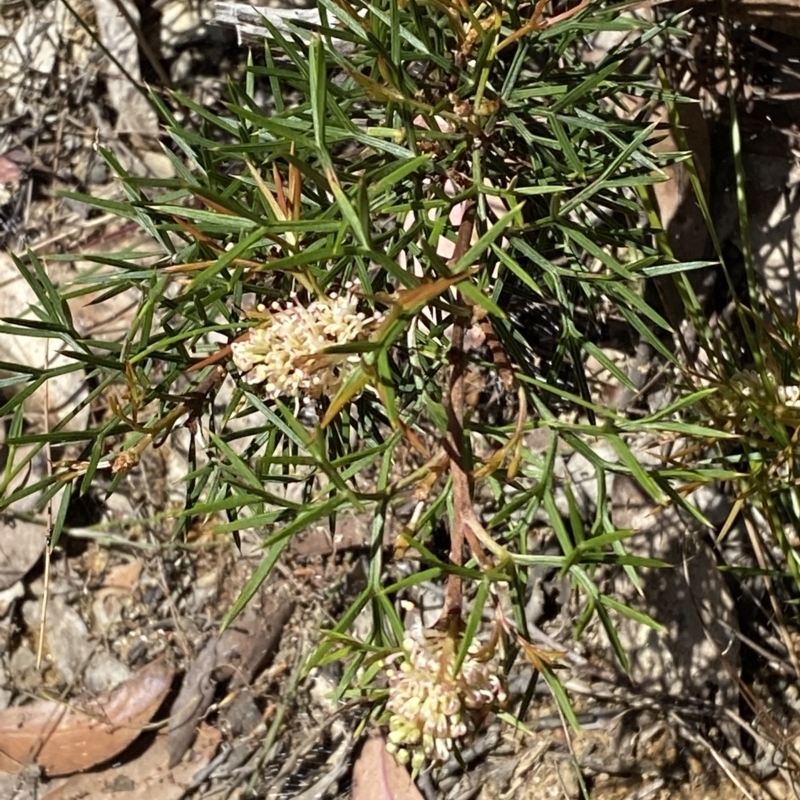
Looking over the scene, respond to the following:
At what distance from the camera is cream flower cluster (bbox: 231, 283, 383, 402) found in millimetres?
644

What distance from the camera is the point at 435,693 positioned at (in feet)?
2.08

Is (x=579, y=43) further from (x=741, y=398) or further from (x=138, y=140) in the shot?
(x=138, y=140)

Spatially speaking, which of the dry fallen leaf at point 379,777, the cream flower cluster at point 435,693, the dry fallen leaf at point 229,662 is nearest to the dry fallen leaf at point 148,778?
the dry fallen leaf at point 229,662

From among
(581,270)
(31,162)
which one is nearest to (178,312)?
(581,270)

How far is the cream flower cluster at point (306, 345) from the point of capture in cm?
64

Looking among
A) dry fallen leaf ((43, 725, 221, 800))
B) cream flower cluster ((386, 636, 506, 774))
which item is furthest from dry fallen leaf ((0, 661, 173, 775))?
cream flower cluster ((386, 636, 506, 774))

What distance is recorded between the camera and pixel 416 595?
150 cm

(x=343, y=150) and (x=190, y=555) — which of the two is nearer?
(x=343, y=150)

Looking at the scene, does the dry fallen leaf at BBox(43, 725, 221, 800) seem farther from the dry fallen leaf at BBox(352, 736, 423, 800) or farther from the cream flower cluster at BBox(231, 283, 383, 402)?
the cream flower cluster at BBox(231, 283, 383, 402)

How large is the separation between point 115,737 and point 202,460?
0.54 metres

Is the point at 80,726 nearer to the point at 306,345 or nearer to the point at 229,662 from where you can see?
the point at 229,662

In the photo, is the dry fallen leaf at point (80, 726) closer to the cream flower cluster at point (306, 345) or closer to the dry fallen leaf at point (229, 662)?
the dry fallen leaf at point (229, 662)

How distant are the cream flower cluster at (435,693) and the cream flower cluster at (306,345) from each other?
0.72 ft

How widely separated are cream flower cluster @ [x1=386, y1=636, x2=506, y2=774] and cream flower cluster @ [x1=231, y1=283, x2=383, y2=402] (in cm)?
22
